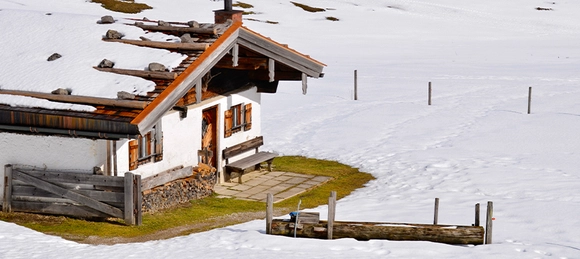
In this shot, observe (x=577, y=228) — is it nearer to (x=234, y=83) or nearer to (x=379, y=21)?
(x=234, y=83)

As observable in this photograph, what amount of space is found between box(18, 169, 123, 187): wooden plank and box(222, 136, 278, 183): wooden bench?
516cm

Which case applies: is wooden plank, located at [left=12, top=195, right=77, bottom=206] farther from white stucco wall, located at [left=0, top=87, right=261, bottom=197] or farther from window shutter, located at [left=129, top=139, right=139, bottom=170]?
window shutter, located at [left=129, top=139, right=139, bottom=170]

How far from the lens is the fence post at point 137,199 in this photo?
18312 mm

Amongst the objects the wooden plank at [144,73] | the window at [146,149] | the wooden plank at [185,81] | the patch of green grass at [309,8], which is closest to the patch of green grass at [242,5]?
the patch of green grass at [309,8]

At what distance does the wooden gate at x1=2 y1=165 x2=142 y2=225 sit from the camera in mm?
18438

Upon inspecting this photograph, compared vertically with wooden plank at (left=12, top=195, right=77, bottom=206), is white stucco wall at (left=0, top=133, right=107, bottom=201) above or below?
above

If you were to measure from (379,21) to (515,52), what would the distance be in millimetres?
21202

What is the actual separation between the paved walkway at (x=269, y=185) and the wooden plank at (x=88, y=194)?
12.9 feet

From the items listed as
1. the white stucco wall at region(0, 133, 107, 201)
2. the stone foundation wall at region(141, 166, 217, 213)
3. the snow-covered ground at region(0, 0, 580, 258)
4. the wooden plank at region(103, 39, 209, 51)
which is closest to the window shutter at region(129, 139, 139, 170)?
the stone foundation wall at region(141, 166, 217, 213)

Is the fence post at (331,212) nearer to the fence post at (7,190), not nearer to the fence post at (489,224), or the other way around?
the fence post at (489,224)

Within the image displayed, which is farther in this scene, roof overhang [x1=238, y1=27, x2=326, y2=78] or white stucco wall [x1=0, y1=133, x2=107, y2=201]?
roof overhang [x1=238, y1=27, x2=326, y2=78]

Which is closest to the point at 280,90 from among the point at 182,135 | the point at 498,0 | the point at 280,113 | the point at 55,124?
the point at 280,113

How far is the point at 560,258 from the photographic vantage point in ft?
53.1

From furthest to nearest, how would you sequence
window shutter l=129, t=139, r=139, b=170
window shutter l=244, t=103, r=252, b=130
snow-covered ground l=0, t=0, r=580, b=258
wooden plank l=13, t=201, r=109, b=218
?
window shutter l=244, t=103, r=252, b=130
window shutter l=129, t=139, r=139, b=170
wooden plank l=13, t=201, r=109, b=218
snow-covered ground l=0, t=0, r=580, b=258
